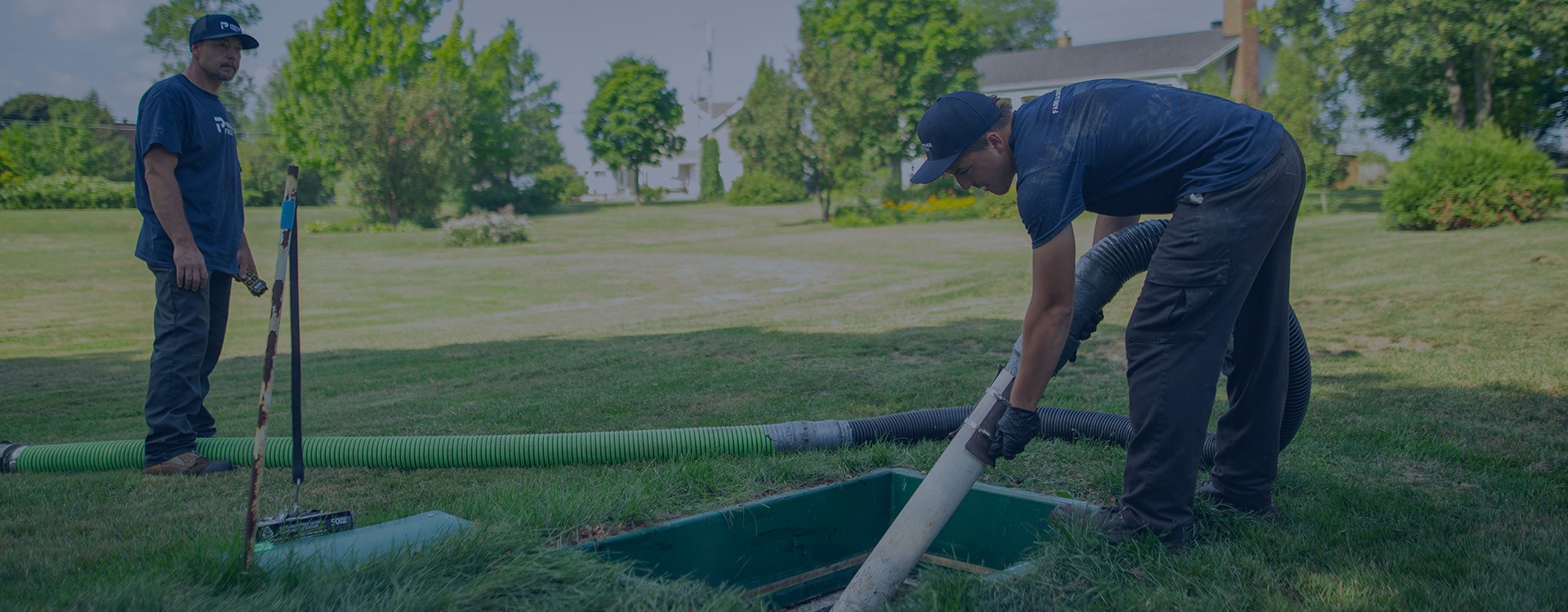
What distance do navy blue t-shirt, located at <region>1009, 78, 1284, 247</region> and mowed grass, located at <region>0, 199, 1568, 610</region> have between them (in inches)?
43.1

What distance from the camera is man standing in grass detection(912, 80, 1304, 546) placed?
276cm

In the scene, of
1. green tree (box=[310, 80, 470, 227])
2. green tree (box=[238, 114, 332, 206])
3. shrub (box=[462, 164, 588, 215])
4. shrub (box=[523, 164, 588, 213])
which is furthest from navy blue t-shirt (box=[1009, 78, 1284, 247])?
green tree (box=[238, 114, 332, 206])

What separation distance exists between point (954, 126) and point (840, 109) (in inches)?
1164

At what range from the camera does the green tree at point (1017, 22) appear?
71312mm

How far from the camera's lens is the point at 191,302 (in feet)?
14.1

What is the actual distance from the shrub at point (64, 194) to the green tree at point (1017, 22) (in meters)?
53.6

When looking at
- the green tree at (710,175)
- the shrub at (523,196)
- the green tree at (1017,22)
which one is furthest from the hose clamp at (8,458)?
the green tree at (1017,22)

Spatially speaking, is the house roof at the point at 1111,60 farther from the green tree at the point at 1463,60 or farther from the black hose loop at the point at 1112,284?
the black hose loop at the point at 1112,284

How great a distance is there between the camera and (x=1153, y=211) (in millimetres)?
3023

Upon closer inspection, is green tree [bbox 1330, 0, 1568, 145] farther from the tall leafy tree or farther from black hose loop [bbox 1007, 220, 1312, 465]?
black hose loop [bbox 1007, 220, 1312, 465]

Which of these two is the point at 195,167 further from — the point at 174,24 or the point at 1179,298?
the point at 174,24

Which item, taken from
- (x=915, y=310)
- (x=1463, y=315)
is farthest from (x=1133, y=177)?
(x=915, y=310)

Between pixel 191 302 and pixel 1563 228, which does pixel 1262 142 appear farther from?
pixel 1563 228

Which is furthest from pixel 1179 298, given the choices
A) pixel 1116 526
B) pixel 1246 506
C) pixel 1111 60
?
pixel 1111 60
